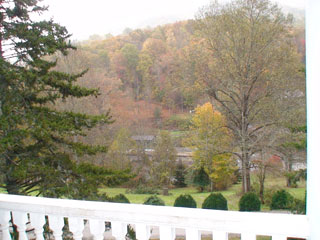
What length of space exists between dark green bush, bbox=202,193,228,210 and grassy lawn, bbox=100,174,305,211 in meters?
0.10

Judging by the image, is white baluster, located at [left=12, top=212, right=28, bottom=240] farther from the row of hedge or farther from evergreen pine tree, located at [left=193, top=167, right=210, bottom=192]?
evergreen pine tree, located at [left=193, top=167, right=210, bottom=192]

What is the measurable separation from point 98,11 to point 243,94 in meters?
3.87

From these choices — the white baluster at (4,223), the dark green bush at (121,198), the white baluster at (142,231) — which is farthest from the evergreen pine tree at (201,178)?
the white baluster at (142,231)

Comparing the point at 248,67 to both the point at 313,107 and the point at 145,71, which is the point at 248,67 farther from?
the point at 313,107

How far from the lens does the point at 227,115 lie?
565cm

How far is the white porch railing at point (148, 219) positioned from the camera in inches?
26.0

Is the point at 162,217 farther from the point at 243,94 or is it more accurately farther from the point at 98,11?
the point at 98,11

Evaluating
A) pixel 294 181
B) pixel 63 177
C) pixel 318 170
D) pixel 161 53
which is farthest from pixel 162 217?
pixel 161 53

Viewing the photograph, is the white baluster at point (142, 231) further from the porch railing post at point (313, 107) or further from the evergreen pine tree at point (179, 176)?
the evergreen pine tree at point (179, 176)

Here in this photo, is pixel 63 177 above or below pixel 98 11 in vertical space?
below

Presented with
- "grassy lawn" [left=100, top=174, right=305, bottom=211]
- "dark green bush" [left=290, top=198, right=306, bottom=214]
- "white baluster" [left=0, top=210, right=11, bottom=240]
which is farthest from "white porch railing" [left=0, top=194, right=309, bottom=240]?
"grassy lawn" [left=100, top=174, right=305, bottom=211]

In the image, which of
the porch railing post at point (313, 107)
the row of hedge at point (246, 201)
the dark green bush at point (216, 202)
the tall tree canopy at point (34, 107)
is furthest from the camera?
the dark green bush at point (216, 202)

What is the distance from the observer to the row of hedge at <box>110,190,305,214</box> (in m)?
4.91

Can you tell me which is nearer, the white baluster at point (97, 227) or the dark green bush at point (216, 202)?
the white baluster at point (97, 227)
